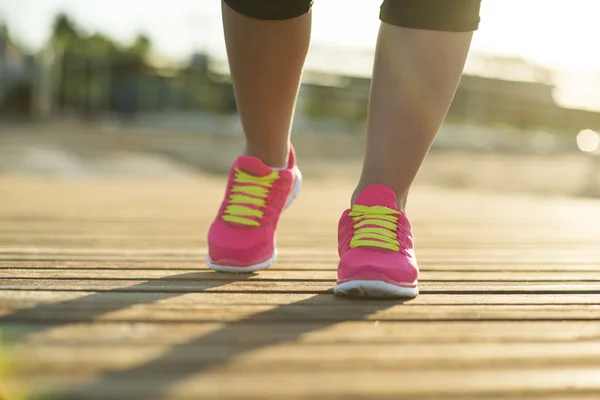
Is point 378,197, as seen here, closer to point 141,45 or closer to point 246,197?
point 246,197

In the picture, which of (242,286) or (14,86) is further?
(14,86)

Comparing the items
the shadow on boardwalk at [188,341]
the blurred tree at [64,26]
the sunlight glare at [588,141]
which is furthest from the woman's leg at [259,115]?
the blurred tree at [64,26]

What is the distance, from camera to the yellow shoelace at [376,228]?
37.8 inches

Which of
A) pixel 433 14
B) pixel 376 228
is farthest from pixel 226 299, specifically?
pixel 433 14

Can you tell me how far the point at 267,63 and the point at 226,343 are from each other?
539 millimetres

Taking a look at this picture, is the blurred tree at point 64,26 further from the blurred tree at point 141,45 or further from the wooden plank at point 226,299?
the wooden plank at point 226,299

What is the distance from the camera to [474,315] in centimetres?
84

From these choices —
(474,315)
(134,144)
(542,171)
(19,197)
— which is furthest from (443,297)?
(134,144)

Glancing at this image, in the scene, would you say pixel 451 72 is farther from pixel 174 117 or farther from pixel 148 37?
pixel 148 37

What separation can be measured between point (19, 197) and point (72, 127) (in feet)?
49.1

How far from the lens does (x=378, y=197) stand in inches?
39.3

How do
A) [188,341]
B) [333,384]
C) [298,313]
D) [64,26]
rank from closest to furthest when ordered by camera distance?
[333,384]
[188,341]
[298,313]
[64,26]

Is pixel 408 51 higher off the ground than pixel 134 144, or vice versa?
pixel 134 144

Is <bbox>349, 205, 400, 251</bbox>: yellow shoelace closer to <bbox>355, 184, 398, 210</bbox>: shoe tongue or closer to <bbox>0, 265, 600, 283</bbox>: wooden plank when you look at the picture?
<bbox>355, 184, 398, 210</bbox>: shoe tongue
